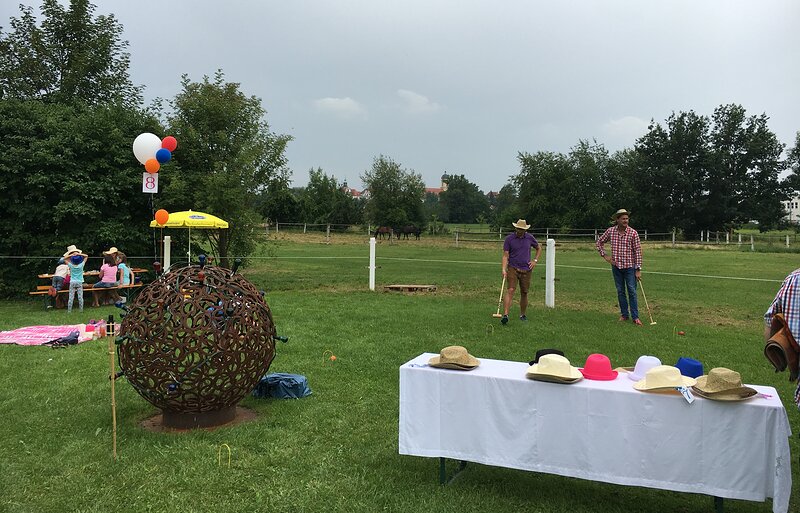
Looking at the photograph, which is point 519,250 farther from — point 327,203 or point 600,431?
point 327,203

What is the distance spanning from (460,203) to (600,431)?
108676 mm

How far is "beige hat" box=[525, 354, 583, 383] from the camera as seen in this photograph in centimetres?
354

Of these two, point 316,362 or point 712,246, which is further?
point 712,246

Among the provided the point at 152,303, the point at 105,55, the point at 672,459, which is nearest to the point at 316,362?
the point at 152,303

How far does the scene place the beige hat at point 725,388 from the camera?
124 inches

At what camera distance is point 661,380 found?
3332 mm

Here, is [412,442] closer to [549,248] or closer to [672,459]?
[672,459]

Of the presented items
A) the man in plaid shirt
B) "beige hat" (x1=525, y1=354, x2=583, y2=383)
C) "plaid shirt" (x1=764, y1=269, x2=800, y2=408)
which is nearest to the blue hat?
"plaid shirt" (x1=764, y1=269, x2=800, y2=408)

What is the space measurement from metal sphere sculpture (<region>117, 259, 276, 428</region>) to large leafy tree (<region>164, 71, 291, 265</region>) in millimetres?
10949

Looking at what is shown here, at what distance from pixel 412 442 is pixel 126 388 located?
3980 millimetres

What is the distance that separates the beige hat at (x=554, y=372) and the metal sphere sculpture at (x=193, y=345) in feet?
8.52

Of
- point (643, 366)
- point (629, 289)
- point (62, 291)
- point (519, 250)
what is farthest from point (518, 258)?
point (62, 291)

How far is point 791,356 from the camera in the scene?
3.30m

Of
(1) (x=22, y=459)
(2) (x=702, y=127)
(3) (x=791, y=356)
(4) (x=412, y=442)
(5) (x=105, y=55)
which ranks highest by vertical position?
(2) (x=702, y=127)
